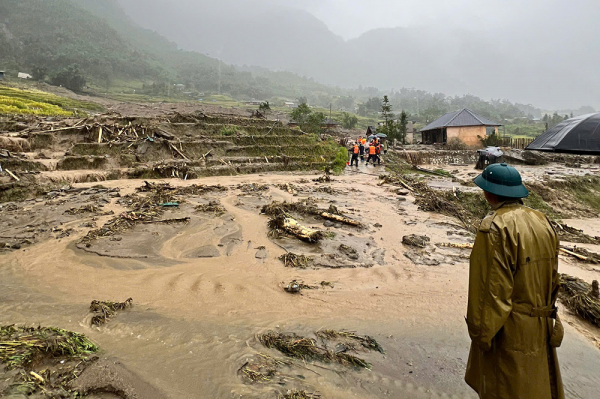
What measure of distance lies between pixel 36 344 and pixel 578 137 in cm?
526

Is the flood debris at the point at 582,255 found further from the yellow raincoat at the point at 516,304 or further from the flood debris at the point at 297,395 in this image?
the flood debris at the point at 297,395

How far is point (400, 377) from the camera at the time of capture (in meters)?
2.86

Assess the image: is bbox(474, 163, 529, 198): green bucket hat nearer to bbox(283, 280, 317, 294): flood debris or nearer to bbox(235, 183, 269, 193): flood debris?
bbox(283, 280, 317, 294): flood debris

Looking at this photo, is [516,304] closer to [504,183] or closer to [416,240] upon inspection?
[504,183]

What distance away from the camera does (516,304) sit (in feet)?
6.18

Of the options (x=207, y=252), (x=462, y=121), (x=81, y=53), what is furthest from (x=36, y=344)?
(x=81, y=53)

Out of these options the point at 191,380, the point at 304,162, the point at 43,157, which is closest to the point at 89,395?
the point at 191,380

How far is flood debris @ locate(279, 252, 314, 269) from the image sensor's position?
16.6 feet

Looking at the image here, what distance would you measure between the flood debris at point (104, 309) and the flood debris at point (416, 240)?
490 cm

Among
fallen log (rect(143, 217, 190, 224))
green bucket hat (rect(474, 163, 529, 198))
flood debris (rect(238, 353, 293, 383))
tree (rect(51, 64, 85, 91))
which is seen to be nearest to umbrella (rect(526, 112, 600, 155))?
green bucket hat (rect(474, 163, 529, 198))

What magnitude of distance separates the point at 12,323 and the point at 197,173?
10881mm

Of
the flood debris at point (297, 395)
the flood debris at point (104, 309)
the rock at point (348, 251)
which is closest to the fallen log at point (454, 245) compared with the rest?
the rock at point (348, 251)

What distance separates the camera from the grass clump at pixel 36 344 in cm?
253

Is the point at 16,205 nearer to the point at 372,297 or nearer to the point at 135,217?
the point at 135,217
